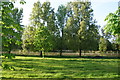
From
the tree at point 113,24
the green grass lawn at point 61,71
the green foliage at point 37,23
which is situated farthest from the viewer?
the green foliage at point 37,23

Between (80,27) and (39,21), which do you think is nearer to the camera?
(80,27)

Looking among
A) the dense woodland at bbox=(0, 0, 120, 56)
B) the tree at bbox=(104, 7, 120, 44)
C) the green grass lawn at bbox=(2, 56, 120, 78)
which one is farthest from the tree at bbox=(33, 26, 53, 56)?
the tree at bbox=(104, 7, 120, 44)

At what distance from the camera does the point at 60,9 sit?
134 feet

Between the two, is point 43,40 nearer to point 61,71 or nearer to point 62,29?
point 62,29

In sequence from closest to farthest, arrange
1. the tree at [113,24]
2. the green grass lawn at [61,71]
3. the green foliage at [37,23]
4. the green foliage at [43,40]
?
the tree at [113,24]
the green grass lawn at [61,71]
the green foliage at [43,40]
the green foliage at [37,23]

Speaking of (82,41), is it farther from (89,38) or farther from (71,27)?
(71,27)

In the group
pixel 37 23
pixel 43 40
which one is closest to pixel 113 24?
pixel 43 40

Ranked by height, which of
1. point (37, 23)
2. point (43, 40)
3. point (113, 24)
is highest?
point (37, 23)

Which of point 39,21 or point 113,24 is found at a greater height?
point 39,21

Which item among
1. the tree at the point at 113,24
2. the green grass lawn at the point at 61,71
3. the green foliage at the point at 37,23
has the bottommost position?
the green grass lawn at the point at 61,71

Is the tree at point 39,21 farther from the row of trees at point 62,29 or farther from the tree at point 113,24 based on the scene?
the tree at point 113,24

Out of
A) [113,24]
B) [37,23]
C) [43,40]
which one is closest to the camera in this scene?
[113,24]

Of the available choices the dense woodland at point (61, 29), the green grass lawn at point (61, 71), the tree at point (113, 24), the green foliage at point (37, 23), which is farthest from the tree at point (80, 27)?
the tree at point (113, 24)

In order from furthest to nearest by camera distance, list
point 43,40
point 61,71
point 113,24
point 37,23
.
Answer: point 37,23, point 43,40, point 61,71, point 113,24
